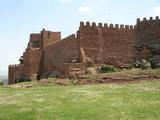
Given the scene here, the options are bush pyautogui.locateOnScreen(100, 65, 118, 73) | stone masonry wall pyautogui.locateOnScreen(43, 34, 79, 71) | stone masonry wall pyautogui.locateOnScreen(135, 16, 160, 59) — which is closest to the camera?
bush pyautogui.locateOnScreen(100, 65, 118, 73)

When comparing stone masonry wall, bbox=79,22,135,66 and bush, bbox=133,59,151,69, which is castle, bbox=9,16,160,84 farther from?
bush, bbox=133,59,151,69

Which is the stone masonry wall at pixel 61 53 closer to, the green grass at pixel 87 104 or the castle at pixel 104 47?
the castle at pixel 104 47

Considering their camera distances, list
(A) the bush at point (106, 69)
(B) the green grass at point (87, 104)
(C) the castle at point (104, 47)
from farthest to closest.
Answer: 1. (C) the castle at point (104, 47)
2. (A) the bush at point (106, 69)
3. (B) the green grass at point (87, 104)

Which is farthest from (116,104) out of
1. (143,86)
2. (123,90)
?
(143,86)

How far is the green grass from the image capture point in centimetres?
1916

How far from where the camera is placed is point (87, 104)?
2206 cm

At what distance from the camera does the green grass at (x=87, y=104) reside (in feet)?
62.8

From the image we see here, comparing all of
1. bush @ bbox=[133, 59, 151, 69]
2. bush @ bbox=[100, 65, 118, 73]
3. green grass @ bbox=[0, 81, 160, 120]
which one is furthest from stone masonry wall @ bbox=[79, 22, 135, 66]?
green grass @ bbox=[0, 81, 160, 120]

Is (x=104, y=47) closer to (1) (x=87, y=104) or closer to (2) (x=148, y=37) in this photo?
(2) (x=148, y=37)

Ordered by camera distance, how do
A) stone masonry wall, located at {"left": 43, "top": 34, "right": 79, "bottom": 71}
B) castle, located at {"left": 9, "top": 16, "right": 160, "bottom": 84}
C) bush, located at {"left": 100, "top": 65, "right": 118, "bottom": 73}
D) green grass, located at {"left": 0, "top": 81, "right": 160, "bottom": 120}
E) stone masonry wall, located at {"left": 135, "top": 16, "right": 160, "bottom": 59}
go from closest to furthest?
green grass, located at {"left": 0, "top": 81, "right": 160, "bottom": 120} < bush, located at {"left": 100, "top": 65, "right": 118, "bottom": 73} < castle, located at {"left": 9, "top": 16, "right": 160, "bottom": 84} < stone masonry wall, located at {"left": 43, "top": 34, "right": 79, "bottom": 71} < stone masonry wall, located at {"left": 135, "top": 16, "right": 160, "bottom": 59}

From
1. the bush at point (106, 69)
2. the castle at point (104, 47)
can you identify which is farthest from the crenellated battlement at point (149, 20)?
the bush at point (106, 69)

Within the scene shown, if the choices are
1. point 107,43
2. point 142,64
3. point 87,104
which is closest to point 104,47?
point 107,43

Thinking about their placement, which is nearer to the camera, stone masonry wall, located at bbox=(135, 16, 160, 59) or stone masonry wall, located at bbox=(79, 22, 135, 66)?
stone masonry wall, located at bbox=(79, 22, 135, 66)

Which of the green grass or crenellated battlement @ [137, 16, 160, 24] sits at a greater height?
crenellated battlement @ [137, 16, 160, 24]
